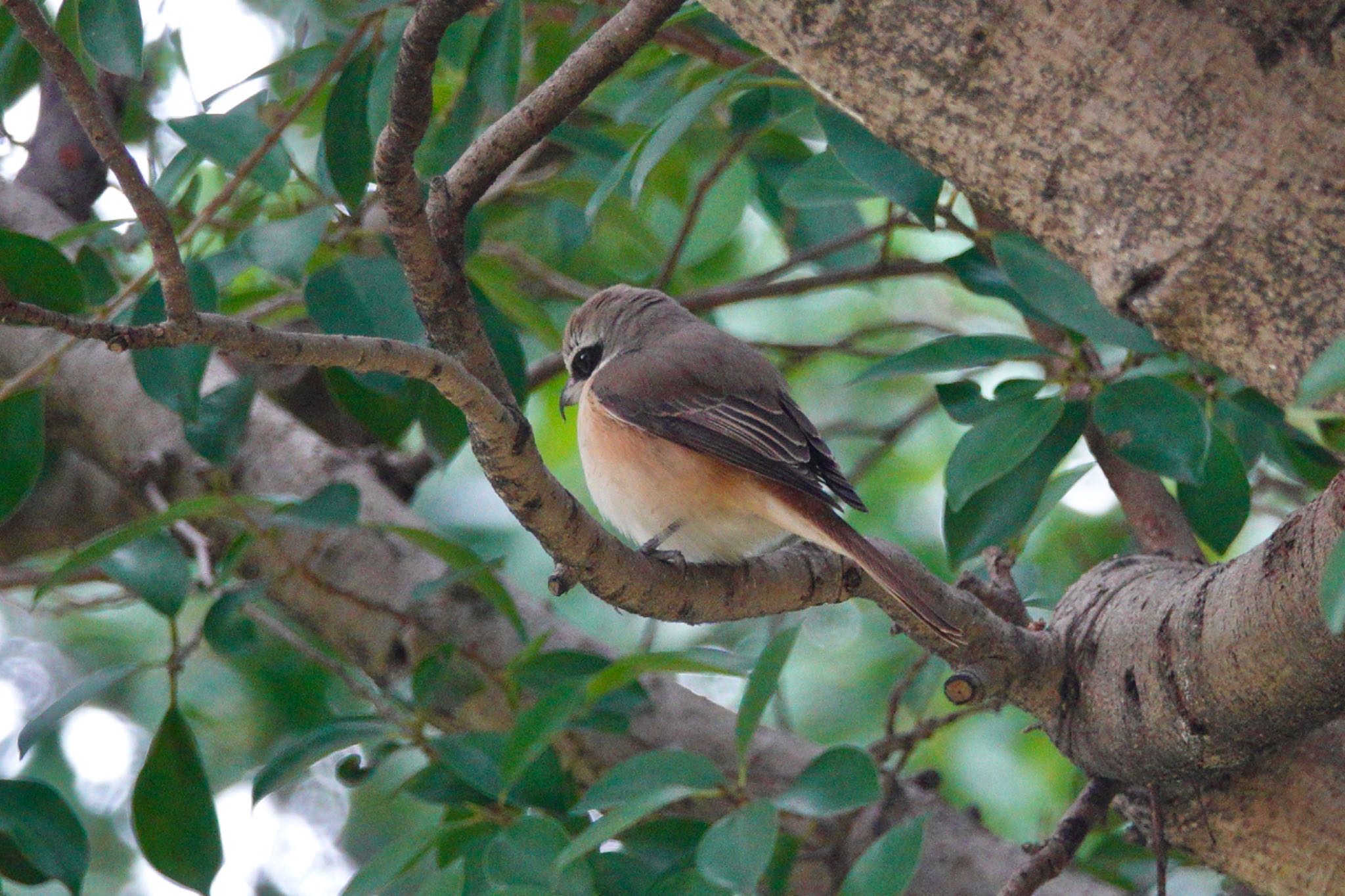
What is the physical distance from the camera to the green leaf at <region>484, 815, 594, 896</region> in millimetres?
2000

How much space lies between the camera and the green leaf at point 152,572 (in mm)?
2494

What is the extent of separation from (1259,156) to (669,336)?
6.47ft

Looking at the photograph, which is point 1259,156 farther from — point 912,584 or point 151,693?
point 151,693

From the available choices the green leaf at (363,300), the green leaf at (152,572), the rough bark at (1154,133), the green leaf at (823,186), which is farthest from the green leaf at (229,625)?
the rough bark at (1154,133)

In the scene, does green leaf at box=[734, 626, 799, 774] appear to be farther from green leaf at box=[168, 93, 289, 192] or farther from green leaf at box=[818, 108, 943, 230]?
green leaf at box=[168, 93, 289, 192]

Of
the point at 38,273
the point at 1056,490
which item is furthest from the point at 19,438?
the point at 1056,490

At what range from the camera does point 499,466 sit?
167 cm

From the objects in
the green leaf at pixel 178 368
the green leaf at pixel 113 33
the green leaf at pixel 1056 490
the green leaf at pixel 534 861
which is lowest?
the green leaf at pixel 534 861

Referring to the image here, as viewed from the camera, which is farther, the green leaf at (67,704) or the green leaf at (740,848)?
the green leaf at (67,704)

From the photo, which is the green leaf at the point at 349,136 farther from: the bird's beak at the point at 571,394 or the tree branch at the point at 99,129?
the tree branch at the point at 99,129

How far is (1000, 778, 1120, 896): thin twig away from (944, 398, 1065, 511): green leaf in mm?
573

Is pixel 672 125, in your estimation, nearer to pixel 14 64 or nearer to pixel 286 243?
pixel 286 243

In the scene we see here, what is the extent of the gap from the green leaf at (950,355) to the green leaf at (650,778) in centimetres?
84

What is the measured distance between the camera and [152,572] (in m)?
2.53
